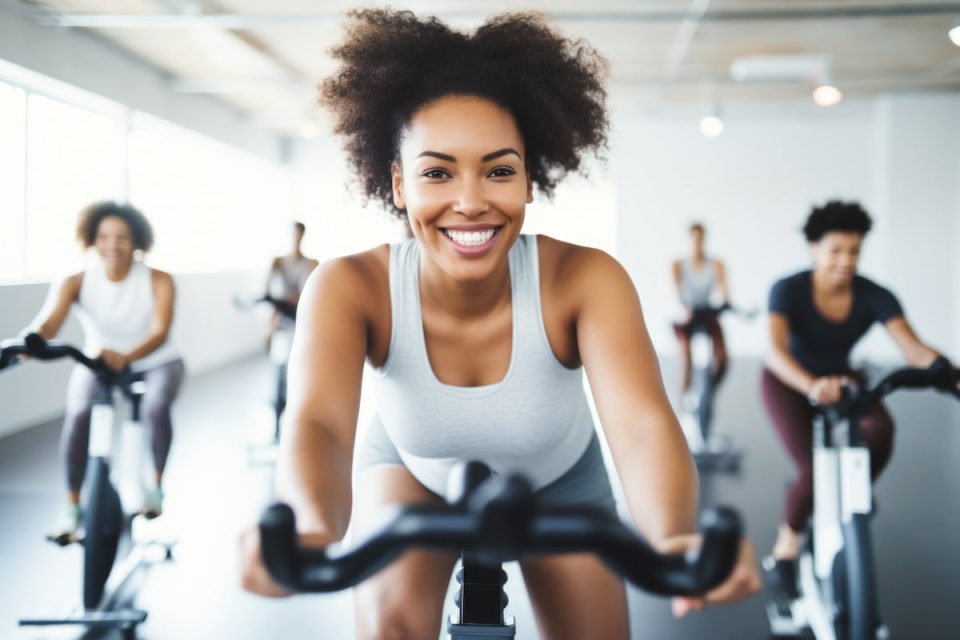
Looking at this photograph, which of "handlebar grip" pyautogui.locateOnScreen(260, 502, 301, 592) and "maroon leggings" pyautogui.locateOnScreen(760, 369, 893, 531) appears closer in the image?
"handlebar grip" pyautogui.locateOnScreen(260, 502, 301, 592)

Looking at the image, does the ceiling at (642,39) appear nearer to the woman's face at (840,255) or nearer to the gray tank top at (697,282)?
the gray tank top at (697,282)

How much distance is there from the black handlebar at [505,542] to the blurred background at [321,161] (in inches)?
43.9

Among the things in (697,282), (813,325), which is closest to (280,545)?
(813,325)

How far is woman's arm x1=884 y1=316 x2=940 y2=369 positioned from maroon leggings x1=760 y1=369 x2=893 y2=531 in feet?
0.70

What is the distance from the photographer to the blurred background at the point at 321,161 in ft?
17.2

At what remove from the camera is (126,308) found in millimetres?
3547

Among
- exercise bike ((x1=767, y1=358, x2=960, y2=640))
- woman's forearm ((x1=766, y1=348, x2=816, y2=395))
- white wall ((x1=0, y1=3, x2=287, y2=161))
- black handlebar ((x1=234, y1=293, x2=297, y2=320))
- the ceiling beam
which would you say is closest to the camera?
exercise bike ((x1=767, y1=358, x2=960, y2=640))

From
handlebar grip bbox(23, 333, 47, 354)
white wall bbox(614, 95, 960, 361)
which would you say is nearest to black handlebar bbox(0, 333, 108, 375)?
handlebar grip bbox(23, 333, 47, 354)

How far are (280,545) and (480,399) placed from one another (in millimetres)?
625

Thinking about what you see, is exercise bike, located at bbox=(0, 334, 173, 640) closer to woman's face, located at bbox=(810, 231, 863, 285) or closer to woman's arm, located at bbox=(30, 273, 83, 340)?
woman's arm, located at bbox=(30, 273, 83, 340)

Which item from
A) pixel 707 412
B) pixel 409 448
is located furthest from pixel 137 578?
pixel 707 412

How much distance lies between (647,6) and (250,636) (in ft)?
15.6

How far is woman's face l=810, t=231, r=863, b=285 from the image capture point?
9.51 feet

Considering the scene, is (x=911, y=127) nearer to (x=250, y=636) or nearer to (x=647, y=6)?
(x=647, y=6)
